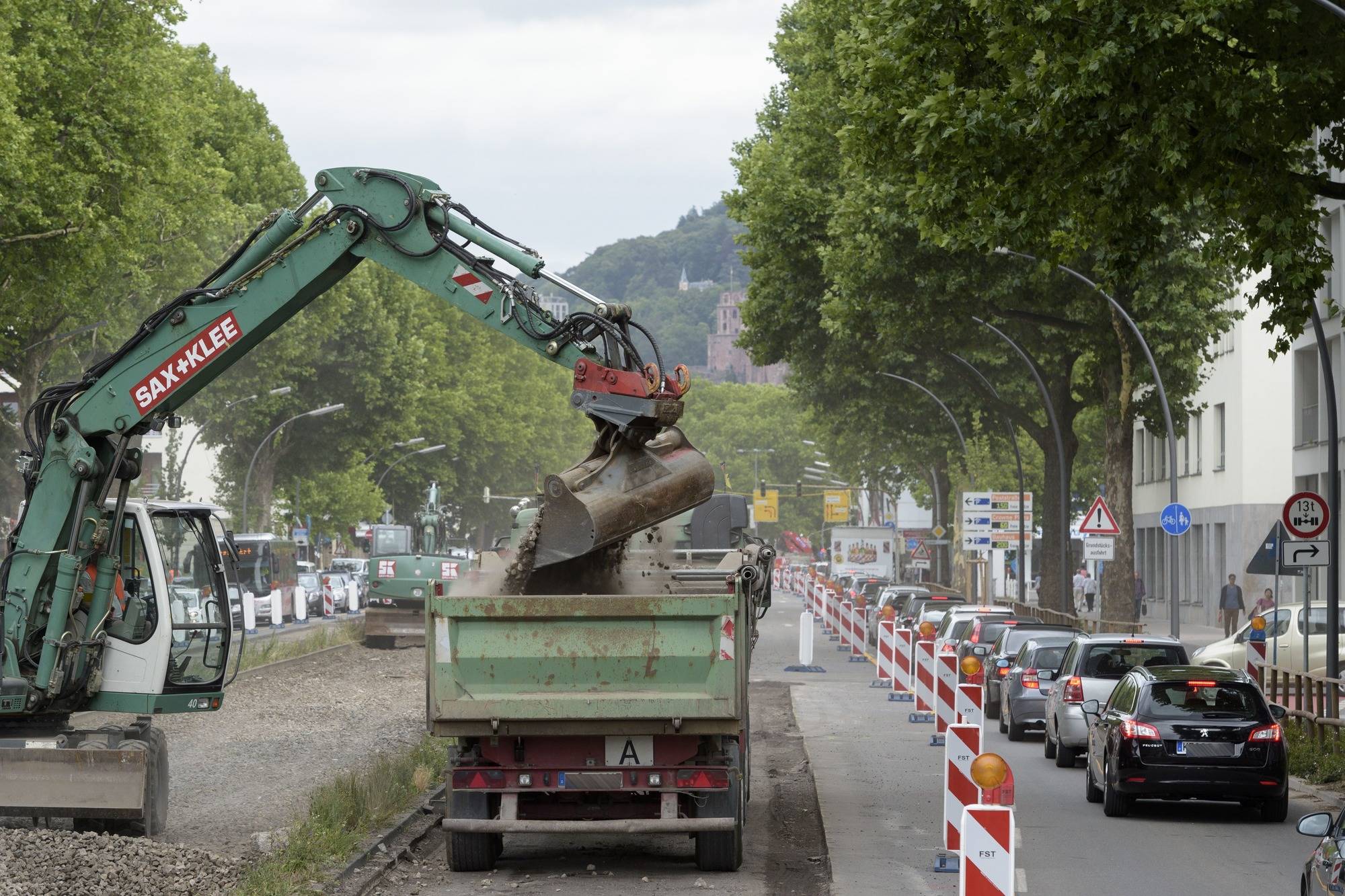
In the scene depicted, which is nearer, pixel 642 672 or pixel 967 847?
pixel 967 847

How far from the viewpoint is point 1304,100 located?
17.2 metres

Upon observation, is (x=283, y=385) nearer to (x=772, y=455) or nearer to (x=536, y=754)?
(x=536, y=754)

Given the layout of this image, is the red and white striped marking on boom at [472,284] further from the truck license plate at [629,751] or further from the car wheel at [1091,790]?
the car wheel at [1091,790]

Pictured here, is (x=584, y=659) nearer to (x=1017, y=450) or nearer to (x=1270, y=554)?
(x=1270, y=554)

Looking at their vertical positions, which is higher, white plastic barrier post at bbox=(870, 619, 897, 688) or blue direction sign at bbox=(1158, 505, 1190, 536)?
blue direction sign at bbox=(1158, 505, 1190, 536)

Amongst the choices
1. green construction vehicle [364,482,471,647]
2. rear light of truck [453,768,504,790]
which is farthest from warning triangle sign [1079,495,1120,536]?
rear light of truck [453,768,504,790]

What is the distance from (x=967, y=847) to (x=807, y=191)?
3262 cm

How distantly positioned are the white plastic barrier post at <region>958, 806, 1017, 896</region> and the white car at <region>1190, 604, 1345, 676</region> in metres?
23.5

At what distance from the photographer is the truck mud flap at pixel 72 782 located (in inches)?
523

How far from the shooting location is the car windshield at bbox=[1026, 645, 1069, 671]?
2475cm

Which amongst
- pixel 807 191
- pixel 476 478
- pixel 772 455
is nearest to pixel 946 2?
pixel 807 191

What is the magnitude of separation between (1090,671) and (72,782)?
12020 millimetres

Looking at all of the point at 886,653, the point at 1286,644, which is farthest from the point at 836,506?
the point at 1286,644

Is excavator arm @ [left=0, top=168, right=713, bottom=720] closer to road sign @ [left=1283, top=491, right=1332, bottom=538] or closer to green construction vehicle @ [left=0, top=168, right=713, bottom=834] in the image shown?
green construction vehicle @ [left=0, top=168, right=713, bottom=834]
